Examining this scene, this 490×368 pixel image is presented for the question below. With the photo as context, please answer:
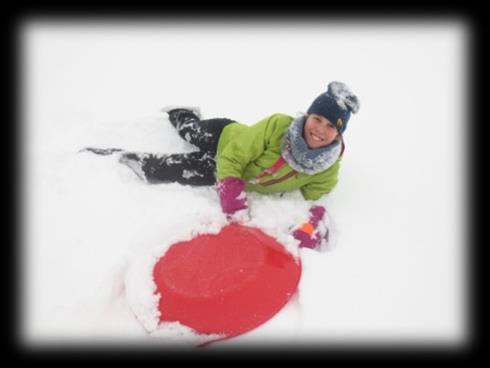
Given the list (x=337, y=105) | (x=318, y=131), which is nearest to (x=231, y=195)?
(x=318, y=131)

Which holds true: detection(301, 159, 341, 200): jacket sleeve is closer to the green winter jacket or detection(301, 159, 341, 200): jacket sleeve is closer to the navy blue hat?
the green winter jacket

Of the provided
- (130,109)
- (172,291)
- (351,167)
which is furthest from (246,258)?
(130,109)

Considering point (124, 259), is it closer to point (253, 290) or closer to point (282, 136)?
point (253, 290)

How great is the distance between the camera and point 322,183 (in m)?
2.13

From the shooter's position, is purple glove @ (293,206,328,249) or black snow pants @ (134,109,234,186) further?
black snow pants @ (134,109,234,186)

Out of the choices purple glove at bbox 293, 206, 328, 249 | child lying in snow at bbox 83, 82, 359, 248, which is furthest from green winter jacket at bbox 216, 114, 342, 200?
purple glove at bbox 293, 206, 328, 249

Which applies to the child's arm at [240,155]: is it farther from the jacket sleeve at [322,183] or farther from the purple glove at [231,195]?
the jacket sleeve at [322,183]

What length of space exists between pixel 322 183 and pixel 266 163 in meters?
0.28

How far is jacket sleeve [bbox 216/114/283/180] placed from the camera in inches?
80.0

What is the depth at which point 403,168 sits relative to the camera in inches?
93.9

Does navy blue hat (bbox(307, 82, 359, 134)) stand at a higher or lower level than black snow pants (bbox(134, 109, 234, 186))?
higher

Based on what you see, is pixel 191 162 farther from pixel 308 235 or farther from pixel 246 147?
pixel 308 235

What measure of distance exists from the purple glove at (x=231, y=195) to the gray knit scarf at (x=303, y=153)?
0.82 ft

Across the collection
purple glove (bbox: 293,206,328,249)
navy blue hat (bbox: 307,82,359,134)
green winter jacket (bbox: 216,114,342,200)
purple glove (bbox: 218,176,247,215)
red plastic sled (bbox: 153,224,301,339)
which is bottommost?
red plastic sled (bbox: 153,224,301,339)
